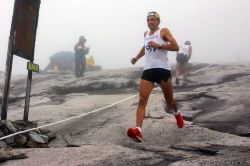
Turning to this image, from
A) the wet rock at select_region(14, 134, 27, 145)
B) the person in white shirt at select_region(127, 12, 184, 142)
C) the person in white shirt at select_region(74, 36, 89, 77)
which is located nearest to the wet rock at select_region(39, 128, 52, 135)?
the wet rock at select_region(14, 134, 27, 145)

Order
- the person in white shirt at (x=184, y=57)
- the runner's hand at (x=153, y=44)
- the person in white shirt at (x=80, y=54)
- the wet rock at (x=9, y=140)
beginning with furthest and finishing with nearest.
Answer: the person in white shirt at (x=80, y=54), the person in white shirt at (x=184, y=57), the wet rock at (x=9, y=140), the runner's hand at (x=153, y=44)

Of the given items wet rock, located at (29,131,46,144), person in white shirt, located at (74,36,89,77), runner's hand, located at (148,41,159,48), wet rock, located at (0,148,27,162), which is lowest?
wet rock, located at (29,131,46,144)

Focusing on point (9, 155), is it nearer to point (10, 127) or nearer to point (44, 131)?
point (10, 127)

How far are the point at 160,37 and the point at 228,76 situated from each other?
9.21 m

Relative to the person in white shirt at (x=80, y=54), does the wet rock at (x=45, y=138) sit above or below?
below

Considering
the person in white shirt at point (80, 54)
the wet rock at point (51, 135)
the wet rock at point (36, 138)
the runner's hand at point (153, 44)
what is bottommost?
the wet rock at point (51, 135)

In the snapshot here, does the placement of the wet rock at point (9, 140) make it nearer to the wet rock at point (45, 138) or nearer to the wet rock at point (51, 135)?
the wet rock at point (45, 138)

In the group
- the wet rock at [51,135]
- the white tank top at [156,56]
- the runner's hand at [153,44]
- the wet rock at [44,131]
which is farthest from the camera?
the wet rock at [44,131]

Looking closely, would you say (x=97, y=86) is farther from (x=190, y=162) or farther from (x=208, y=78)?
(x=190, y=162)

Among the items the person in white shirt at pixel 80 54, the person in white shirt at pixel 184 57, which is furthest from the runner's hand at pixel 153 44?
the person in white shirt at pixel 80 54

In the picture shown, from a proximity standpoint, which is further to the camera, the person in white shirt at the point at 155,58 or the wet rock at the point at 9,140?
the wet rock at the point at 9,140

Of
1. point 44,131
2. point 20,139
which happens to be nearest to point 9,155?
point 20,139

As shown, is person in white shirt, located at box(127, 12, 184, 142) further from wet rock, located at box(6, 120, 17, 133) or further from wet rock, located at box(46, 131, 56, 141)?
wet rock, located at box(6, 120, 17, 133)

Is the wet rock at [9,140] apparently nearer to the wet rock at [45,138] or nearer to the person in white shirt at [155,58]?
the wet rock at [45,138]
